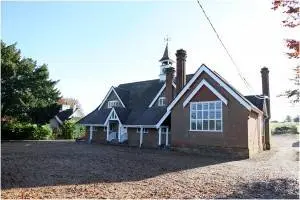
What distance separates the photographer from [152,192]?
980cm

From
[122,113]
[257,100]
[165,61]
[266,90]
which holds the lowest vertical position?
[122,113]

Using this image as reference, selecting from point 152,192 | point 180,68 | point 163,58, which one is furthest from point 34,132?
point 152,192

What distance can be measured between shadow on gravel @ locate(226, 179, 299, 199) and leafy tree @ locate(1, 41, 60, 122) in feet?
108

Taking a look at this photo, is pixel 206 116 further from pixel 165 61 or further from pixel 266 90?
pixel 165 61

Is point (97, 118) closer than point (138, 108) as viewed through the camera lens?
No

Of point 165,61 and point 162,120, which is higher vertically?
point 165,61

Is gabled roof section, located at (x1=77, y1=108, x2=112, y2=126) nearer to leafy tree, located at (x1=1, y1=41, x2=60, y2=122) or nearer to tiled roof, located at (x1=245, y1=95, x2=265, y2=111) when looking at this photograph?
leafy tree, located at (x1=1, y1=41, x2=60, y2=122)

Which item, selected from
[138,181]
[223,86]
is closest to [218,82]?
[223,86]

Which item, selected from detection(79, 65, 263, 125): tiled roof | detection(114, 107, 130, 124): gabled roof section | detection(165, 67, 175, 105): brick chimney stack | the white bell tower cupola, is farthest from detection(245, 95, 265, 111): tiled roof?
detection(114, 107, 130, 124): gabled roof section

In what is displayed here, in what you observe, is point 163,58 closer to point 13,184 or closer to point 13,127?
point 13,127

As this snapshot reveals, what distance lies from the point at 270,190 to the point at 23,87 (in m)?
35.4

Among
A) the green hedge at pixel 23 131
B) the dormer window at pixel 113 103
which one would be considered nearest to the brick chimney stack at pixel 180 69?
the dormer window at pixel 113 103

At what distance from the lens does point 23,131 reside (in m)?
41.2

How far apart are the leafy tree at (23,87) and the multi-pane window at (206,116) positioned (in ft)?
76.6
